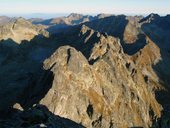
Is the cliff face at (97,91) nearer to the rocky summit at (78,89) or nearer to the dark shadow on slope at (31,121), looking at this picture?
the rocky summit at (78,89)

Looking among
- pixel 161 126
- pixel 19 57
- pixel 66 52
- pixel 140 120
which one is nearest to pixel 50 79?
pixel 66 52

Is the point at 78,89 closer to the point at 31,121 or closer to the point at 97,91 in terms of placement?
the point at 97,91

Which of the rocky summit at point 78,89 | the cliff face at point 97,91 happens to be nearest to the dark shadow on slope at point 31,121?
the rocky summit at point 78,89

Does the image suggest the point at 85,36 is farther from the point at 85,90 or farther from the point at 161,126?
the point at 85,90

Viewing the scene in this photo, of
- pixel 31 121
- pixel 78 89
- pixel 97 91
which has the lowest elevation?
pixel 97 91

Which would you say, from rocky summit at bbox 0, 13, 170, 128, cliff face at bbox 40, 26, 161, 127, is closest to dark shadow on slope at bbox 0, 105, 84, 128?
rocky summit at bbox 0, 13, 170, 128

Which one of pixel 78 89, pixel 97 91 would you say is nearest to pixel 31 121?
pixel 78 89

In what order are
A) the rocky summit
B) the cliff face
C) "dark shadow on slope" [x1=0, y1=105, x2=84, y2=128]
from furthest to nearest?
the cliff face → the rocky summit → "dark shadow on slope" [x1=0, y1=105, x2=84, y2=128]

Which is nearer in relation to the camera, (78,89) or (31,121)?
(31,121)

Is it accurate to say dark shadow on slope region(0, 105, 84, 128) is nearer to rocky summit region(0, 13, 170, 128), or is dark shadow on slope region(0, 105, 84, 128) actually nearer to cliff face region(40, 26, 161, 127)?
rocky summit region(0, 13, 170, 128)
